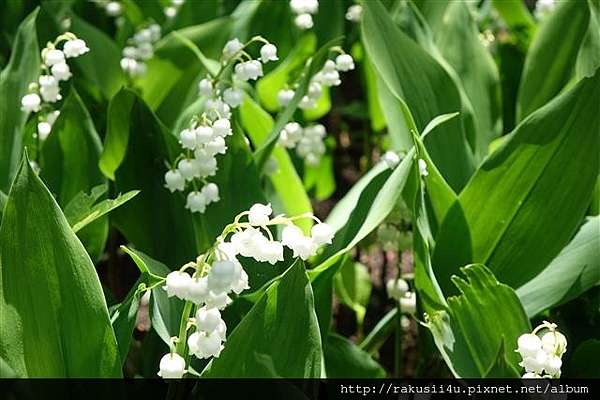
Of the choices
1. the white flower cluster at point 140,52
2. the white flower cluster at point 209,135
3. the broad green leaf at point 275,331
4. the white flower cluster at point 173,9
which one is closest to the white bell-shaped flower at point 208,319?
the broad green leaf at point 275,331

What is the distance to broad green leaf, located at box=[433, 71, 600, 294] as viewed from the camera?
1.69m

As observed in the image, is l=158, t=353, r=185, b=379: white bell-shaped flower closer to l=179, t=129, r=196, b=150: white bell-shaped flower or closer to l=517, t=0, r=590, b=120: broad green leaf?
l=179, t=129, r=196, b=150: white bell-shaped flower

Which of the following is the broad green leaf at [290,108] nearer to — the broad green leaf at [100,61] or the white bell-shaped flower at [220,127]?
the white bell-shaped flower at [220,127]

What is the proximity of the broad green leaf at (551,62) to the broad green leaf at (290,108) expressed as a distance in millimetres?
580

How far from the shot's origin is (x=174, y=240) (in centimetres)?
178

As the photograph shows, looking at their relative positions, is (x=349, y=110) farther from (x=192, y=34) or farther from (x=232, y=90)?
(x=232, y=90)

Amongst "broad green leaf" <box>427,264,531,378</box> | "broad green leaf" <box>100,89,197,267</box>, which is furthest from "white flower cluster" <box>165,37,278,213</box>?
"broad green leaf" <box>427,264,531,378</box>

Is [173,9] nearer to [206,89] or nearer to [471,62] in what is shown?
[471,62]

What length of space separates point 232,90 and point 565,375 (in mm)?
757

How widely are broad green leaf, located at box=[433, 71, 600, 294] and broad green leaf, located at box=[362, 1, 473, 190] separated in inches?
5.3

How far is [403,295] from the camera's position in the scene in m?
1.89

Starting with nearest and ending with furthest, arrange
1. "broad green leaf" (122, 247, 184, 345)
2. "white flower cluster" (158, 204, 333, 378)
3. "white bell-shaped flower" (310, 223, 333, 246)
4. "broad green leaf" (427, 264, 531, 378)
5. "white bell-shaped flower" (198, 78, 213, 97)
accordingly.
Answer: "white flower cluster" (158, 204, 333, 378) < "white bell-shaped flower" (310, 223, 333, 246) < "broad green leaf" (122, 247, 184, 345) < "broad green leaf" (427, 264, 531, 378) < "white bell-shaped flower" (198, 78, 213, 97)

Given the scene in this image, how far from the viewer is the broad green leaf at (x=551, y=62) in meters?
2.15

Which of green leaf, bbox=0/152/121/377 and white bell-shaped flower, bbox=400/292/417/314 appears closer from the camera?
green leaf, bbox=0/152/121/377
